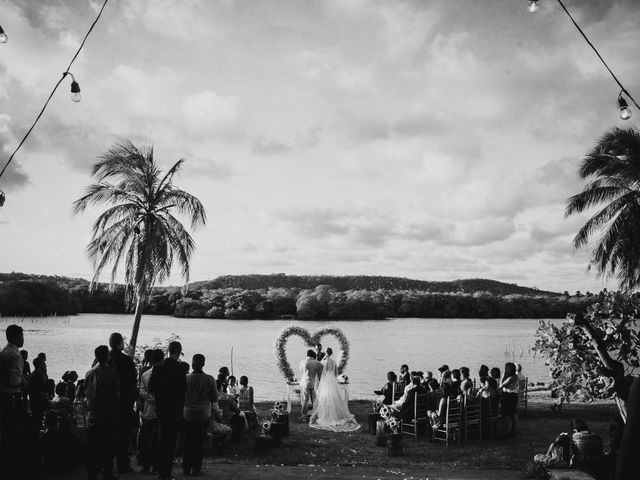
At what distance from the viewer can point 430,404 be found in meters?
12.7

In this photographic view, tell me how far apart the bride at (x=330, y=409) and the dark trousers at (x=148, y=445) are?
6.40 metres

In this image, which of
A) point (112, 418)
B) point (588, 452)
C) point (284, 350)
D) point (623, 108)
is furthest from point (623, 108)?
point (284, 350)

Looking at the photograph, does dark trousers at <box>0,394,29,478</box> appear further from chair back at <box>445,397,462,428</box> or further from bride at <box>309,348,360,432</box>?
chair back at <box>445,397,462,428</box>

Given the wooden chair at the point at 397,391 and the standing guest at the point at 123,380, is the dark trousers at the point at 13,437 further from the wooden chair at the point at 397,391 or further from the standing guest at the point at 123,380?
the wooden chair at the point at 397,391

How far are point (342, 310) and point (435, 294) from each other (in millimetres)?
37926

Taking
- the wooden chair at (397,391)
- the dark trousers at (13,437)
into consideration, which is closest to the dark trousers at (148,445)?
the dark trousers at (13,437)

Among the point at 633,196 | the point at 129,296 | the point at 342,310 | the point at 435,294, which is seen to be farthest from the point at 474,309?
A: the point at 129,296

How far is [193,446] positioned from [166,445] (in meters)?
0.54

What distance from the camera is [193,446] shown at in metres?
7.63

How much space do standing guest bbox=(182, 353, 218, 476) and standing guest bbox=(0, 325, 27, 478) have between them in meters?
2.10

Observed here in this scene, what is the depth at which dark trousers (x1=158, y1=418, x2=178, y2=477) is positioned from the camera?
7121 mm

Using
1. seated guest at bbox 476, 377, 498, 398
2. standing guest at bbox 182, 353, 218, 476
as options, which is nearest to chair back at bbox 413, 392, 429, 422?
seated guest at bbox 476, 377, 498, 398

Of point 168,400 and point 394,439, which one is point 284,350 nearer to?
point 394,439

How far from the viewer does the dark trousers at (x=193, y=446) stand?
7590mm
